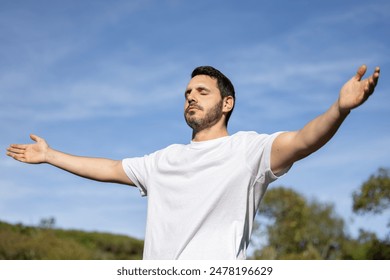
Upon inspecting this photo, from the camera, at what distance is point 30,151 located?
5645 mm

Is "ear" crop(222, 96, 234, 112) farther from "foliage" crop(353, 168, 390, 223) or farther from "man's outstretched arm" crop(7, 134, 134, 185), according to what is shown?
"foliage" crop(353, 168, 390, 223)

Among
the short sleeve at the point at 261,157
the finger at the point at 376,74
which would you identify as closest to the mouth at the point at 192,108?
the short sleeve at the point at 261,157

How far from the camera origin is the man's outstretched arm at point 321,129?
3.64 meters

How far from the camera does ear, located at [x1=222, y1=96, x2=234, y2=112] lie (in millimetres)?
4992

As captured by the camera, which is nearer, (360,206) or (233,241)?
(233,241)

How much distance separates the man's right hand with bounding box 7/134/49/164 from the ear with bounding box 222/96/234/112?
6.31 ft

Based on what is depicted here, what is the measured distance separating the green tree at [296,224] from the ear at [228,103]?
105ft

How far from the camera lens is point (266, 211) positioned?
39344 mm

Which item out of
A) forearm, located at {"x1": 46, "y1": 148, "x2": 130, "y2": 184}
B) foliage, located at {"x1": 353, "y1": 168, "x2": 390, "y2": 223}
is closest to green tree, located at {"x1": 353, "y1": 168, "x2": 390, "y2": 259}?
foliage, located at {"x1": 353, "y1": 168, "x2": 390, "y2": 223}
